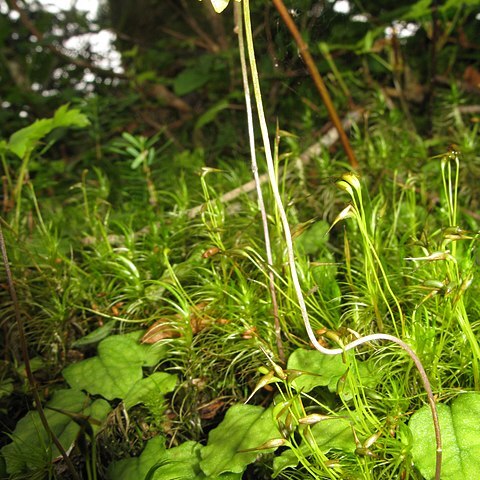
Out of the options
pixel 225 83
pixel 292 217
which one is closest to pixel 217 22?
pixel 225 83

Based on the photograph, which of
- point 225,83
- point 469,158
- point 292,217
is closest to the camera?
point 292,217

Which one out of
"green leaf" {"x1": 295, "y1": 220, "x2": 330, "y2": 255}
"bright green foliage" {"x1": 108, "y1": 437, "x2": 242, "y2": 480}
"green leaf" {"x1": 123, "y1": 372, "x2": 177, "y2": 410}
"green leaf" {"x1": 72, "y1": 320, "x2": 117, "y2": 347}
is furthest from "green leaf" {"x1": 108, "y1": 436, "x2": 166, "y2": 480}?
"green leaf" {"x1": 295, "y1": 220, "x2": 330, "y2": 255}

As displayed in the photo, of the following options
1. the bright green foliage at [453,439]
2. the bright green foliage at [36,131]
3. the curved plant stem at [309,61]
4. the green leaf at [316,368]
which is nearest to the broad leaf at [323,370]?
the green leaf at [316,368]

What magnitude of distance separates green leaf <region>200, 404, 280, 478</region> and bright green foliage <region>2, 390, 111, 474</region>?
236 millimetres

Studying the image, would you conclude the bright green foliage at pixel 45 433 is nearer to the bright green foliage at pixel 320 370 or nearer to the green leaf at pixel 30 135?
the bright green foliage at pixel 320 370

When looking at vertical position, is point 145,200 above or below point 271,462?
above

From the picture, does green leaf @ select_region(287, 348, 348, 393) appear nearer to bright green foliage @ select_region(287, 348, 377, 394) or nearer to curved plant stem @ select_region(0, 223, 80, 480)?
bright green foliage @ select_region(287, 348, 377, 394)

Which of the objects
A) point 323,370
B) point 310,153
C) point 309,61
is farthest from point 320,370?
point 310,153

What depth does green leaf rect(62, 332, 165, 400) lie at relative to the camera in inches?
45.6

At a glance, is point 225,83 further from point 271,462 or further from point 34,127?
point 271,462

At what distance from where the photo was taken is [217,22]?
3.82 m

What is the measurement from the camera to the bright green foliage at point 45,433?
1.04 metres

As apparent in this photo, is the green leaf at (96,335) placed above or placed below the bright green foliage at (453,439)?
above

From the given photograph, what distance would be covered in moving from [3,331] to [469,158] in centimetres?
170
